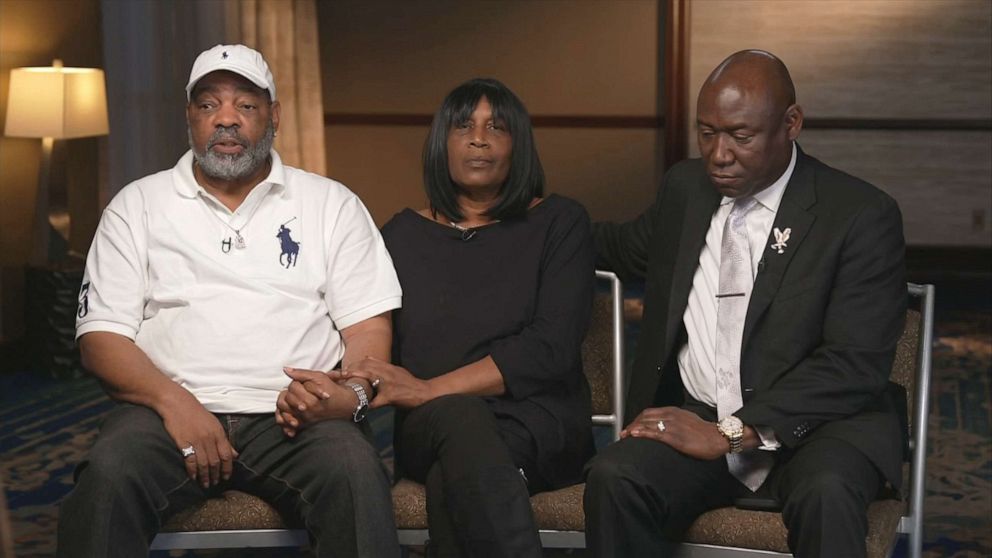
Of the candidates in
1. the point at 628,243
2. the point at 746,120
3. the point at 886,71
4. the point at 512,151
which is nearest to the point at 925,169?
the point at 886,71

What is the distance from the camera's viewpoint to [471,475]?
8.40 feet

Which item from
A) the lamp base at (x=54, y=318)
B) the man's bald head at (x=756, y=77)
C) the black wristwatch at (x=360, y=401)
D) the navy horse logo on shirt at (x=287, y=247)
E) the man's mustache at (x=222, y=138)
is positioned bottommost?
the lamp base at (x=54, y=318)

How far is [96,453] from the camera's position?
8.46 feet

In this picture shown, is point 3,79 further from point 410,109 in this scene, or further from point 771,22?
point 771,22

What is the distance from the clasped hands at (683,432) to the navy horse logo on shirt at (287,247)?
854mm

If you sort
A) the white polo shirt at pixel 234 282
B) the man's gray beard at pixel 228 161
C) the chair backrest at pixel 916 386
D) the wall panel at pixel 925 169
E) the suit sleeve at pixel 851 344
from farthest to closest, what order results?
the wall panel at pixel 925 169, the man's gray beard at pixel 228 161, the white polo shirt at pixel 234 282, the chair backrest at pixel 916 386, the suit sleeve at pixel 851 344

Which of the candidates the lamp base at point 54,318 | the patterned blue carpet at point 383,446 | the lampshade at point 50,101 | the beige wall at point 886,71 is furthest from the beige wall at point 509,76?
the lamp base at point 54,318

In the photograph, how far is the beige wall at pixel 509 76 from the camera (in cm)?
842

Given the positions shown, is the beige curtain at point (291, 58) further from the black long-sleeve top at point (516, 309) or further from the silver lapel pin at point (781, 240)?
A: the silver lapel pin at point (781, 240)

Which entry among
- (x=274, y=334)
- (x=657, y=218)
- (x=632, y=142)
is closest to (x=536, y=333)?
(x=657, y=218)

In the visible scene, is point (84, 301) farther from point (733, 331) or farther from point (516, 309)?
point (733, 331)

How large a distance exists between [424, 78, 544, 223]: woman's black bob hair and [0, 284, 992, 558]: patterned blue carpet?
1144mm

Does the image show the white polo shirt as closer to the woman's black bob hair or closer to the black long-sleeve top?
the black long-sleeve top

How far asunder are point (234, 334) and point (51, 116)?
3415 mm
